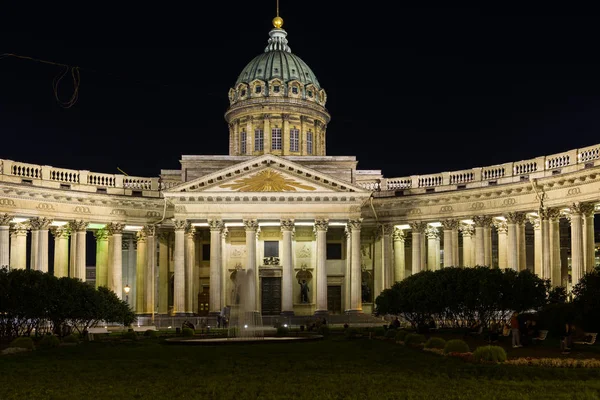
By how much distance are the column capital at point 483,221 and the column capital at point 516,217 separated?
2.16 m

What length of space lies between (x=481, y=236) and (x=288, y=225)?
15127 millimetres

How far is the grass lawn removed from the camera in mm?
20172

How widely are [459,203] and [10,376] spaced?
44.0 meters

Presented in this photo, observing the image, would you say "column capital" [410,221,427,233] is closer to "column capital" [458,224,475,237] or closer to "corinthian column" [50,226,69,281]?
"column capital" [458,224,475,237]

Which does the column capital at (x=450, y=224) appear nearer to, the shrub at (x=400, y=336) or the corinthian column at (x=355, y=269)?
the corinthian column at (x=355, y=269)

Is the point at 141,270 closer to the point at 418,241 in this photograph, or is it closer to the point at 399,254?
the point at 399,254

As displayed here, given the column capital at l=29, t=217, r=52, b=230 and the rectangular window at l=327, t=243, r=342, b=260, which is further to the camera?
the rectangular window at l=327, t=243, r=342, b=260

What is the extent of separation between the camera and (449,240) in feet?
207

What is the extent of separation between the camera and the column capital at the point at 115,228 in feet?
212

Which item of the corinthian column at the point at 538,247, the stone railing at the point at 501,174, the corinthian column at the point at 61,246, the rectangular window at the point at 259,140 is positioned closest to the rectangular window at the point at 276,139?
the rectangular window at the point at 259,140

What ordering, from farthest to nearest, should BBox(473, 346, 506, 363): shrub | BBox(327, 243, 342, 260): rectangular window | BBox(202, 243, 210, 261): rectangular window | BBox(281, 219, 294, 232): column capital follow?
BBox(202, 243, 210, 261): rectangular window < BBox(327, 243, 342, 260): rectangular window < BBox(281, 219, 294, 232): column capital < BBox(473, 346, 506, 363): shrub

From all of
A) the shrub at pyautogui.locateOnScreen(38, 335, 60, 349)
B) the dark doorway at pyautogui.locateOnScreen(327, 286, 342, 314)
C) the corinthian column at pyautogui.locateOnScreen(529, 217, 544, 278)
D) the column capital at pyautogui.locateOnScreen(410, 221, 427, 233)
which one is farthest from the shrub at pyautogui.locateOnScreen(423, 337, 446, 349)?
the dark doorway at pyautogui.locateOnScreen(327, 286, 342, 314)

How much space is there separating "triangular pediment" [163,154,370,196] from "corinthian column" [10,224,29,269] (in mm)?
11737

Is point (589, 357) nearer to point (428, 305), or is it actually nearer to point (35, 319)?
point (428, 305)
